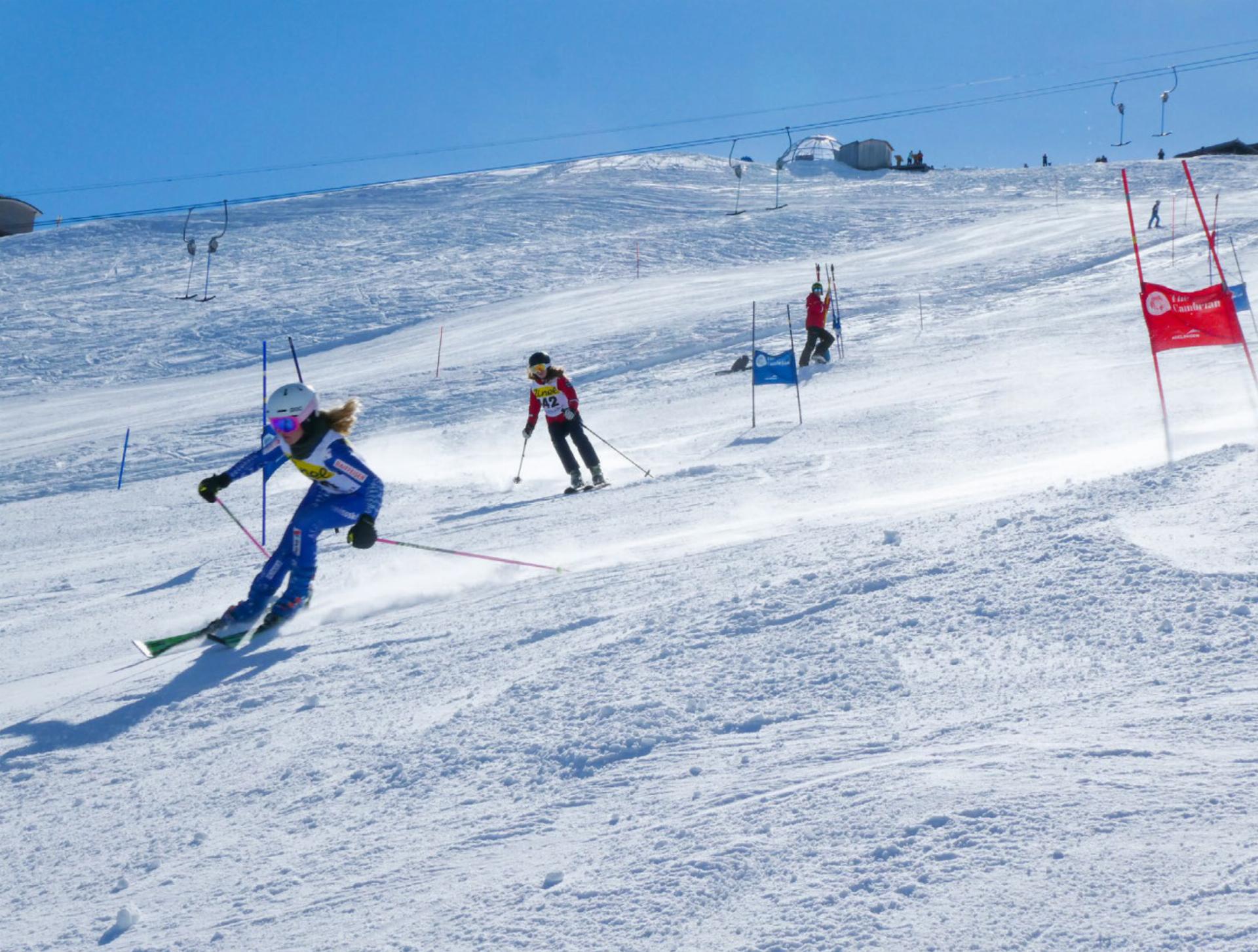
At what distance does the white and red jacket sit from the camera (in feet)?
36.9

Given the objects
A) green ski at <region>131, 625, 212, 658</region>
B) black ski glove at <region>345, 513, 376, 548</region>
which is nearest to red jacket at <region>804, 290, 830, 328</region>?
black ski glove at <region>345, 513, 376, 548</region>

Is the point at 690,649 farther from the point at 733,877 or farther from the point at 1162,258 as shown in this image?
the point at 1162,258

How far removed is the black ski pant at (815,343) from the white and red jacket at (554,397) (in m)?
8.06

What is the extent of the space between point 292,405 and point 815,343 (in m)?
13.7

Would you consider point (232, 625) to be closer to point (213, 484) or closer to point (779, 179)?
point (213, 484)

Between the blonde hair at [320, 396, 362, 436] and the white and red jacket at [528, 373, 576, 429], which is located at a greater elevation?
the blonde hair at [320, 396, 362, 436]

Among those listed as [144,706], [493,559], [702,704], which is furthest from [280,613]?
[702,704]

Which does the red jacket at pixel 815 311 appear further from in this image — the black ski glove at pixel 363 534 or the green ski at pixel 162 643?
the green ski at pixel 162 643

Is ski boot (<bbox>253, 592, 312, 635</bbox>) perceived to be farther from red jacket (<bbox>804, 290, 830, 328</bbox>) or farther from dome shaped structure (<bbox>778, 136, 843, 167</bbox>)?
dome shaped structure (<bbox>778, 136, 843, 167</bbox>)

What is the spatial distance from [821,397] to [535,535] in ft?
27.0

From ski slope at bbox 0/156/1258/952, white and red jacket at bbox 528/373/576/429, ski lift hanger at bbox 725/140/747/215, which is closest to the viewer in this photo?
ski slope at bbox 0/156/1258/952

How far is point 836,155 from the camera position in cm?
5312

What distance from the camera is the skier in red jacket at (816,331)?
18250 mm

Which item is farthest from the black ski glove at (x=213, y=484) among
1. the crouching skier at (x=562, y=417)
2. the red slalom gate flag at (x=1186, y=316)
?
the red slalom gate flag at (x=1186, y=316)
